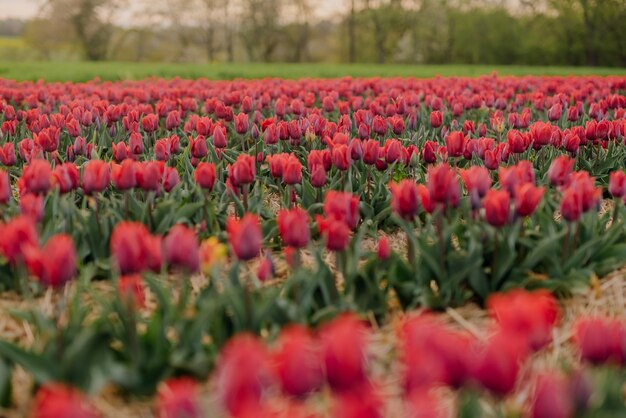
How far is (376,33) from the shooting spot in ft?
174

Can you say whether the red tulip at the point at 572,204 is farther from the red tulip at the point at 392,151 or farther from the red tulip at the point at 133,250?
the red tulip at the point at 133,250

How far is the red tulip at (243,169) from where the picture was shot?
3047 millimetres

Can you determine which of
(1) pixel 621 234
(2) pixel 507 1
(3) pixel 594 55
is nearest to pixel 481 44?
(2) pixel 507 1

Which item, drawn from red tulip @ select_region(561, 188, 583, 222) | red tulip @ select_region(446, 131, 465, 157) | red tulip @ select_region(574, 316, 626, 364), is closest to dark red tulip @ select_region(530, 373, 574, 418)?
red tulip @ select_region(574, 316, 626, 364)

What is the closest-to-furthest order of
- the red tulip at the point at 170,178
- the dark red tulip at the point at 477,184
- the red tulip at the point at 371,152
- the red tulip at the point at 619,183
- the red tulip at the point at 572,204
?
1. the red tulip at the point at 572,204
2. the dark red tulip at the point at 477,184
3. the red tulip at the point at 619,183
4. the red tulip at the point at 170,178
5. the red tulip at the point at 371,152

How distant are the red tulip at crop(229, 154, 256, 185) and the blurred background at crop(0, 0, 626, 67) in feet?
157

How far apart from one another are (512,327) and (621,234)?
6.90 ft

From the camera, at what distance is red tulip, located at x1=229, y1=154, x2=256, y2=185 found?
Result: 120 inches

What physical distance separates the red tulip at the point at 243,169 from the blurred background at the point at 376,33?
157 feet

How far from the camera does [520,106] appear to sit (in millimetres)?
7922

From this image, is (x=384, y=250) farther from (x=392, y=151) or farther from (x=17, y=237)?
(x=17, y=237)

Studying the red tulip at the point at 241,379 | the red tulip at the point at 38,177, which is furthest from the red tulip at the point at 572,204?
the red tulip at the point at 38,177

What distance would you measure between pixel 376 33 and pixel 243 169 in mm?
52314

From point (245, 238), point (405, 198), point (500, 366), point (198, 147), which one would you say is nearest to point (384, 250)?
point (405, 198)
